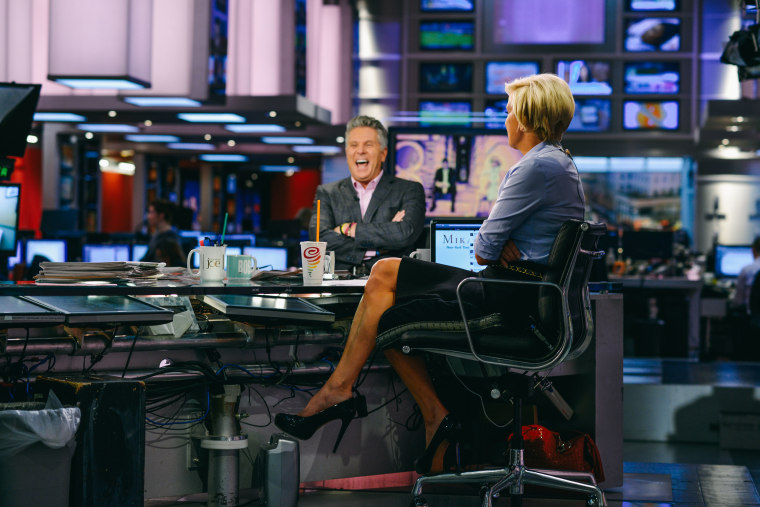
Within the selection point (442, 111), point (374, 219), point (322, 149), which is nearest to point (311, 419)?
point (374, 219)

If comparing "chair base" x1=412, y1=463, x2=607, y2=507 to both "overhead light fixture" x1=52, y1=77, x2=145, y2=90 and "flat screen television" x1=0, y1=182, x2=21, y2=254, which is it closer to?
"flat screen television" x1=0, y1=182, x2=21, y2=254

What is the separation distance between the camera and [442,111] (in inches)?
516

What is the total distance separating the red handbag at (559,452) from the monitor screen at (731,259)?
6.51 metres

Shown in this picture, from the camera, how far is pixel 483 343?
2570mm

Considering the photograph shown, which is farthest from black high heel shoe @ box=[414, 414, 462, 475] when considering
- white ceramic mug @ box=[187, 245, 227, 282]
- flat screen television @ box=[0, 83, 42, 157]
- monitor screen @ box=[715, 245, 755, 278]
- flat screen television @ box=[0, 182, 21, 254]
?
monitor screen @ box=[715, 245, 755, 278]

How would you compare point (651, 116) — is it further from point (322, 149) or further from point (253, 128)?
point (253, 128)

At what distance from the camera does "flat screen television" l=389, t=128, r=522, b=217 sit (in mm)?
5035

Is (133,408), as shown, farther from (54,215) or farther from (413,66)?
(413,66)

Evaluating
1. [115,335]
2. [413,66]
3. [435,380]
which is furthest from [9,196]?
[413,66]

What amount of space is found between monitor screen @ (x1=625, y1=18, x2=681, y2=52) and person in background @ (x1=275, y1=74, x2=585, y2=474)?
35.5ft

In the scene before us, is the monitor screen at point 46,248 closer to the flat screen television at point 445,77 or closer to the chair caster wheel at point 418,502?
the chair caster wheel at point 418,502

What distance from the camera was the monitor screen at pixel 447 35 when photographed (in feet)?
43.5

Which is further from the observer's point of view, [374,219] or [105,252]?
[105,252]

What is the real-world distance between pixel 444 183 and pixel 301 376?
2.16 m
